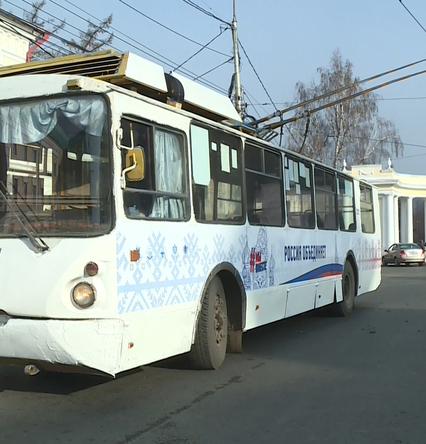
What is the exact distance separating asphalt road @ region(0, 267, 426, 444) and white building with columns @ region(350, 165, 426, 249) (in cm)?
3667

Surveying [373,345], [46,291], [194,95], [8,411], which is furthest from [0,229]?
[373,345]

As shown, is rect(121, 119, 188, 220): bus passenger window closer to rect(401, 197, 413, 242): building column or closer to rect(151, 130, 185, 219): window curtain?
rect(151, 130, 185, 219): window curtain

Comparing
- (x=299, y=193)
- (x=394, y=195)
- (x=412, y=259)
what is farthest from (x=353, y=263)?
(x=394, y=195)

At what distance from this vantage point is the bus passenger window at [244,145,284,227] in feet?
28.0

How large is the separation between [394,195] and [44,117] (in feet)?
146

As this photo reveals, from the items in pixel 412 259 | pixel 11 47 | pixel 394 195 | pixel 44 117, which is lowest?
pixel 412 259

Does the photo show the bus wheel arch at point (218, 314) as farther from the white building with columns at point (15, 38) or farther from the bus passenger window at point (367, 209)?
the white building with columns at point (15, 38)

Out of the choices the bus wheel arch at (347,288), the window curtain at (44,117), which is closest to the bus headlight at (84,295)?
the window curtain at (44,117)

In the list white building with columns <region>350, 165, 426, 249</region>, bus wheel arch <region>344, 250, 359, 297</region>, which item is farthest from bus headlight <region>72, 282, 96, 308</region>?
white building with columns <region>350, 165, 426, 249</region>

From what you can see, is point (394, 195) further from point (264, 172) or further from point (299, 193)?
point (264, 172)

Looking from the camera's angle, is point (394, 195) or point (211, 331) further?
point (394, 195)

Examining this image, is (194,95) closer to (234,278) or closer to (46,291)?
(234,278)

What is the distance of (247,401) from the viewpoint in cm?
626

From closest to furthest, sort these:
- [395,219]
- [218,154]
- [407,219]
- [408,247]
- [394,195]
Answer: [218,154]
[408,247]
[394,195]
[395,219]
[407,219]
